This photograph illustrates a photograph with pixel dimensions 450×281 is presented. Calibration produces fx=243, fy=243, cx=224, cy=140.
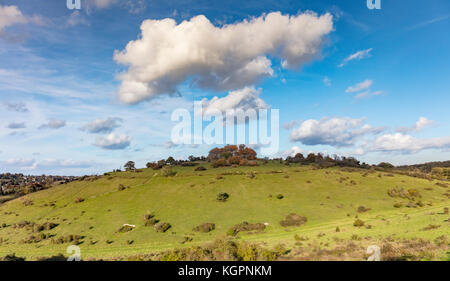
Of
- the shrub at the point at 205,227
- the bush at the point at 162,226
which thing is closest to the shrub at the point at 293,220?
the shrub at the point at 205,227

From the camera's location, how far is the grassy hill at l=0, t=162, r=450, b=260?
30625mm

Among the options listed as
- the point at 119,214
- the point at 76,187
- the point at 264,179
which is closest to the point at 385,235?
the point at 264,179

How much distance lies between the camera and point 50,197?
268 feet

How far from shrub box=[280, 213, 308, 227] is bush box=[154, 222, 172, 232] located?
23.9 meters

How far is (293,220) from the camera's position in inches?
1998

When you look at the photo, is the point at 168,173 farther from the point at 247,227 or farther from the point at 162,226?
the point at 247,227

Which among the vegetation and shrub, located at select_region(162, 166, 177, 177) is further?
shrub, located at select_region(162, 166, 177, 177)

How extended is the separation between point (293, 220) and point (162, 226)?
27.5 m

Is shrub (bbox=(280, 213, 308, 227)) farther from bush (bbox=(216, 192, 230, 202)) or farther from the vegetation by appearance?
bush (bbox=(216, 192, 230, 202))

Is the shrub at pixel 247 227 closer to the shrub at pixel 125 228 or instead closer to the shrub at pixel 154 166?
the shrub at pixel 125 228

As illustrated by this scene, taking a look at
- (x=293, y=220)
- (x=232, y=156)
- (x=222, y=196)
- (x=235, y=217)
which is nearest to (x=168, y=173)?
(x=222, y=196)

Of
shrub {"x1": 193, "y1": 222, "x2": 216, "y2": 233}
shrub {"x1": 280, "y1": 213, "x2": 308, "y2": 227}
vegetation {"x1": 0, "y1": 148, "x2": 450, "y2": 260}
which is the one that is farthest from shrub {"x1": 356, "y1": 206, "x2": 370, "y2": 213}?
shrub {"x1": 193, "y1": 222, "x2": 216, "y2": 233}

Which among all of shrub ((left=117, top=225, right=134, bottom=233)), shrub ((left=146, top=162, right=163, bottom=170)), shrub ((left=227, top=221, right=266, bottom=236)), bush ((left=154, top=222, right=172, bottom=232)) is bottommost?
shrub ((left=117, top=225, right=134, bottom=233))
